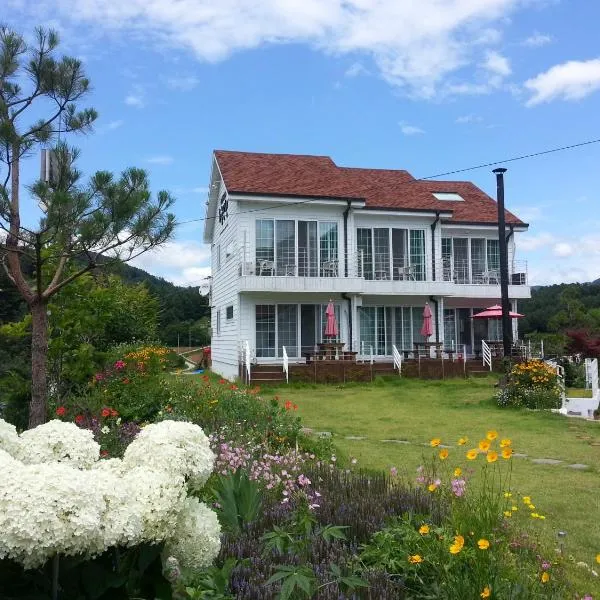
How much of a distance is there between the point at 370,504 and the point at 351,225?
1969cm

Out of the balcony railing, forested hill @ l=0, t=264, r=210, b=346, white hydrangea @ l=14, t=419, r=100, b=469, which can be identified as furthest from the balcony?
forested hill @ l=0, t=264, r=210, b=346

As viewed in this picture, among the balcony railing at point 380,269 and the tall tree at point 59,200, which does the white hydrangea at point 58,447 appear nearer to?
the tall tree at point 59,200

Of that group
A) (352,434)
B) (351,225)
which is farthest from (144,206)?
(351,225)

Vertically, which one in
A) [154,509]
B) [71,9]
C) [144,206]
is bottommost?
[154,509]

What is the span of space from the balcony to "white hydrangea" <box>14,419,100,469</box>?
60.6ft

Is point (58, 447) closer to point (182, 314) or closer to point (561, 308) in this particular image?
point (561, 308)

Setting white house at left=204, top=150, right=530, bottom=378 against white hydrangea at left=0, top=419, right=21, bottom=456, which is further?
white house at left=204, top=150, right=530, bottom=378

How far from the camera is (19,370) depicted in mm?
9758

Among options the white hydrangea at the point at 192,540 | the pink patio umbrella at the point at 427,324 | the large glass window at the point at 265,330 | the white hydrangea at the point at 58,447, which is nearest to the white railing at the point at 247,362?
the large glass window at the point at 265,330

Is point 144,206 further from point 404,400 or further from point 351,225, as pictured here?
point 351,225

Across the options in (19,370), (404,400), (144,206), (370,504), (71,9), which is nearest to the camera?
(370,504)

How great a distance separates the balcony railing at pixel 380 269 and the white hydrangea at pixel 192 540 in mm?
19158

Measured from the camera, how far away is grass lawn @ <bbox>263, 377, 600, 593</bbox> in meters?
5.90

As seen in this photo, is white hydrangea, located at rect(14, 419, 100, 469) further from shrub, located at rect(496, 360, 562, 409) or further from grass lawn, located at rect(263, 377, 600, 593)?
shrub, located at rect(496, 360, 562, 409)
